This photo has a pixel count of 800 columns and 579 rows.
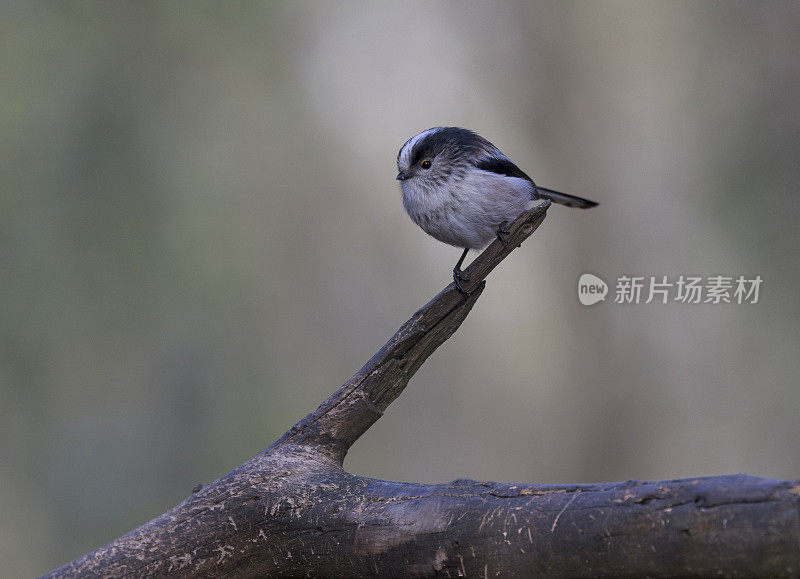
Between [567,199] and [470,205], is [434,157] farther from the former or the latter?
[567,199]

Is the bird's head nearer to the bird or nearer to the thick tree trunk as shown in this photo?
the bird

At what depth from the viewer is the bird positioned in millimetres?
3977

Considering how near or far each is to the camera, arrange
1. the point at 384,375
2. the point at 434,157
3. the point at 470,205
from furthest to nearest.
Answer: the point at 434,157 → the point at 470,205 → the point at 384,375

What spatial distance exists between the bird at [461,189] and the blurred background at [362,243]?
356 cm

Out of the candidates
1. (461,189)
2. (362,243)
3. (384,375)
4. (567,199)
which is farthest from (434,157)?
(362,243)

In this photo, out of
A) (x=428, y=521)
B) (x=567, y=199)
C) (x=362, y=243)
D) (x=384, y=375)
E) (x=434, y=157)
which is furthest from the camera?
(x=362, y=243)

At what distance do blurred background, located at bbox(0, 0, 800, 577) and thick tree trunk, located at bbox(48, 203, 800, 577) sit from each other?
4.70 m

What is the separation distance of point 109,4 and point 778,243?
755 centimetres

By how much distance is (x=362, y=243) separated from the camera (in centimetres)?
869

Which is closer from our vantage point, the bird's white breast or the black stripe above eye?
the bird's white breast

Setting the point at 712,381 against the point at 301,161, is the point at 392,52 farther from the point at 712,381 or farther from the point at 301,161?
the point at 712,381

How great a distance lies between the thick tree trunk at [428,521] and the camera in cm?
199

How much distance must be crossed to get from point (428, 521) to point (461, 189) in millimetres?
1933

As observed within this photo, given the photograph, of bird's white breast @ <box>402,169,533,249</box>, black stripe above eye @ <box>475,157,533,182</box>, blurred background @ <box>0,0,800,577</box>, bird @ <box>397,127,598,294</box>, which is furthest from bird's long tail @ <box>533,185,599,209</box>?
blurred background @ <box>0,0,800,577</box>
